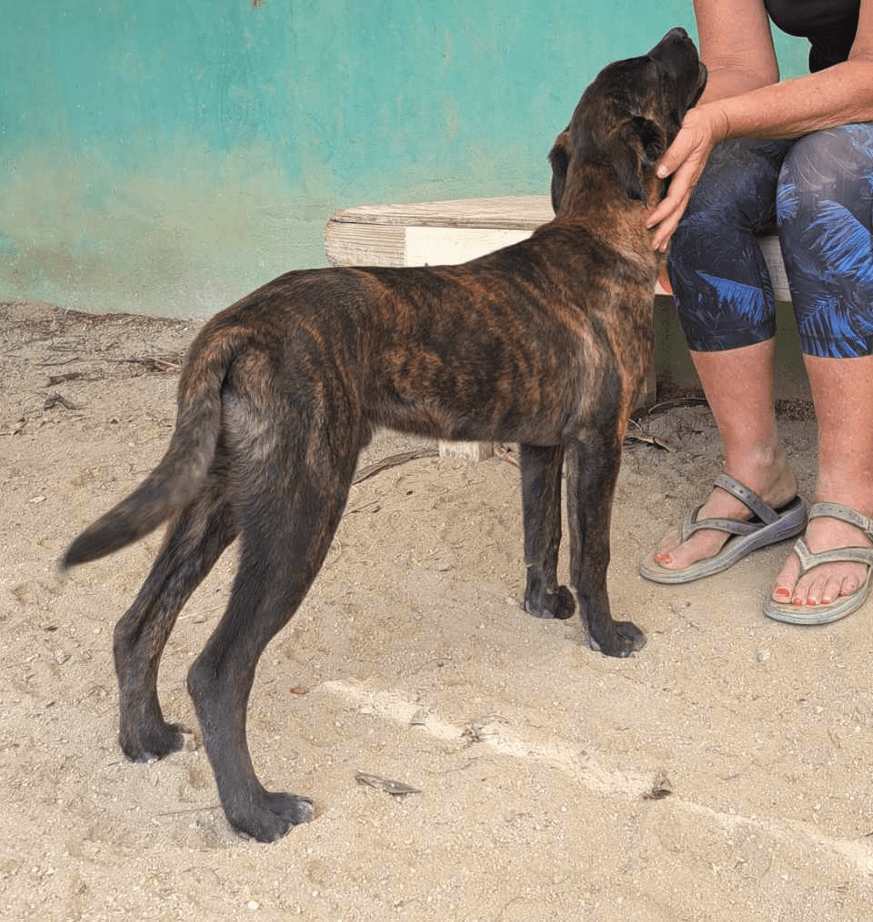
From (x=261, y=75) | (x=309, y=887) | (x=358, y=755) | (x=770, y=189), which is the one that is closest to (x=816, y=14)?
(x=770, y=189)

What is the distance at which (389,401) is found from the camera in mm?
2492

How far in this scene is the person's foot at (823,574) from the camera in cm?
303

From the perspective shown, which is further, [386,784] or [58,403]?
[58,403]

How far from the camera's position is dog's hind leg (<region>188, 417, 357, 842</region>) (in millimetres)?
2223

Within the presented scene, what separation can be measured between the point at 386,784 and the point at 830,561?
1388mm

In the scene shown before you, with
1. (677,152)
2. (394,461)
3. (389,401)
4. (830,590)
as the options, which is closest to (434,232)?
(394,461)

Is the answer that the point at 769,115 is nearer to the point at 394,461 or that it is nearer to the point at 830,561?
the point at 830,561

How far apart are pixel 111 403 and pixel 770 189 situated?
3.03m

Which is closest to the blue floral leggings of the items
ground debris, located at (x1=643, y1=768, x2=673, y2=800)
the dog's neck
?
the dog's neck

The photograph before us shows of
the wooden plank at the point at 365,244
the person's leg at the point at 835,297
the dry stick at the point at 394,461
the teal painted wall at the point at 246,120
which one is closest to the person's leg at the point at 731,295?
the person's leg at the point at 835,297

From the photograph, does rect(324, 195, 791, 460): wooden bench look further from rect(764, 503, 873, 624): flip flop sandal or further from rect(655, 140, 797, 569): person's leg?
rect(764, 503, 873, 624): flip flop sandal

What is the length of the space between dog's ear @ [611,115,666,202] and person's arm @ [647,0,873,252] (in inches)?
1.8

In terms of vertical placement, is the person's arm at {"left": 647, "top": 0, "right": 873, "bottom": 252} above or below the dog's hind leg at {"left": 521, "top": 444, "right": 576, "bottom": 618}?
above

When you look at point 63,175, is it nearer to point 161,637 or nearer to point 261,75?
point 261,75
